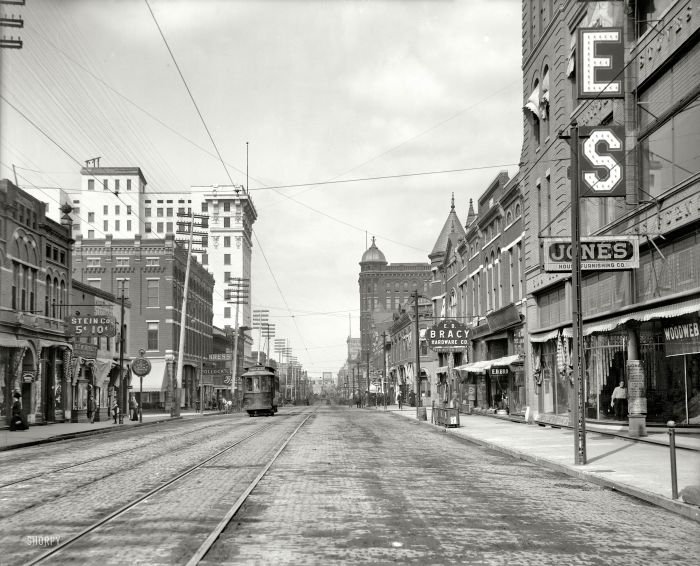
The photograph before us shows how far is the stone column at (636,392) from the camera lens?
2262cm

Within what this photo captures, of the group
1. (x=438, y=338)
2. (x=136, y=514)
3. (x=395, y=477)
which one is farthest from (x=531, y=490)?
(x=438, y=338)

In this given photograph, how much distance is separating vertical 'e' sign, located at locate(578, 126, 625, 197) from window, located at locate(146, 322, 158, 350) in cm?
5778

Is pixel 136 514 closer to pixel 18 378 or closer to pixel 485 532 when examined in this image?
pixel 485 532

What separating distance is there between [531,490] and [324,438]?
14.3 metres

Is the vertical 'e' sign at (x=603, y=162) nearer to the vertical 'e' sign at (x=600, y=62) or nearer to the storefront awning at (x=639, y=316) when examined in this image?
the vertical 'e' sign at (x=600, y=62)

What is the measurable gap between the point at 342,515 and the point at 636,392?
14801 mm

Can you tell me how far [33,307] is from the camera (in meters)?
39.5

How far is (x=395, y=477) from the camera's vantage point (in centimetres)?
1508

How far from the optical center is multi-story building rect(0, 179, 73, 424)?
1422 inches

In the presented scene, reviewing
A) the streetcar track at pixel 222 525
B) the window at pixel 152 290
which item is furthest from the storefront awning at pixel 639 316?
the window at pixel 152 290

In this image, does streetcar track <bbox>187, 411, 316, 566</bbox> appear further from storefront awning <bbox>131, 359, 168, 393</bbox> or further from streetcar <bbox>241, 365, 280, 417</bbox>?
storefront awning <bbox>131, 359, 168, 393</bbox>

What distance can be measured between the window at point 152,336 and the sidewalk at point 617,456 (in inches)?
1920

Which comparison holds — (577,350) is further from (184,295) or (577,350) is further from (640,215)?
(184,295)

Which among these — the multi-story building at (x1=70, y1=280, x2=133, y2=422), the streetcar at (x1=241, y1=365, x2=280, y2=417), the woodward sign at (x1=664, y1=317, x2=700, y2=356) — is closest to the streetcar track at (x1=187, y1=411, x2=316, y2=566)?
the woodward sign at (x1=664, y1=317, x2=700, y2=356)
